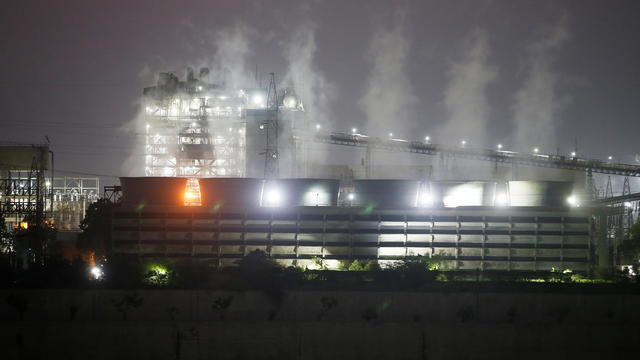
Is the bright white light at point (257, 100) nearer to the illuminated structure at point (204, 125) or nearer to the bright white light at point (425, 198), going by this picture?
the illuminated structure at point (204, 125)

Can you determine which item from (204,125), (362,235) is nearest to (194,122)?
(204,125)

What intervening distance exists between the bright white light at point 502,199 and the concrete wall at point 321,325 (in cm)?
1980

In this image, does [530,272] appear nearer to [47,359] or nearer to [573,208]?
[573,208]

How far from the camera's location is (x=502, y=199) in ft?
208

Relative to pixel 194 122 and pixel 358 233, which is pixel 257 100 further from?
pixel 358 233

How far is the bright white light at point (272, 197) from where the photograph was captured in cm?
5922

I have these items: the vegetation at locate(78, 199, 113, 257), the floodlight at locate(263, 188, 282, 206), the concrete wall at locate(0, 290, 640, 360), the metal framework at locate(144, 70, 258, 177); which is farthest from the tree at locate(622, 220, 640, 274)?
the vegetation at locate(78, 199, 113, 257)

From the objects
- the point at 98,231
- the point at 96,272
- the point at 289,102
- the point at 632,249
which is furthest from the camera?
the point at 289,102

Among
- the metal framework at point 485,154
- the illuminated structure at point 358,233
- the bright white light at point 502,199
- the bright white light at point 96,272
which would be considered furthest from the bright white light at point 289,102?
the bright white light at point 96,272

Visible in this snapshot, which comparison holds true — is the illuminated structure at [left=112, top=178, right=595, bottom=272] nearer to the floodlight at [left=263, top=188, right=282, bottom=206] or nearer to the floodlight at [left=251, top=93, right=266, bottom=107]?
the floodlight at [left=263, top=188, right=282, bottom=206]

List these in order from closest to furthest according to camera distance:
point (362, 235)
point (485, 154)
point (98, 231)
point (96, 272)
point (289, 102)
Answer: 1. point (96, 272)
2. point (362, 235)
3. point (98, 231)
4. point (289, 102)
5. point (485, 154)

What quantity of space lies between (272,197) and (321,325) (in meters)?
19.8

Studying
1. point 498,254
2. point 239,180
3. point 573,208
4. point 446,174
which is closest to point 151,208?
point 239,180

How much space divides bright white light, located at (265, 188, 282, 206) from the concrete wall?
16.6m
